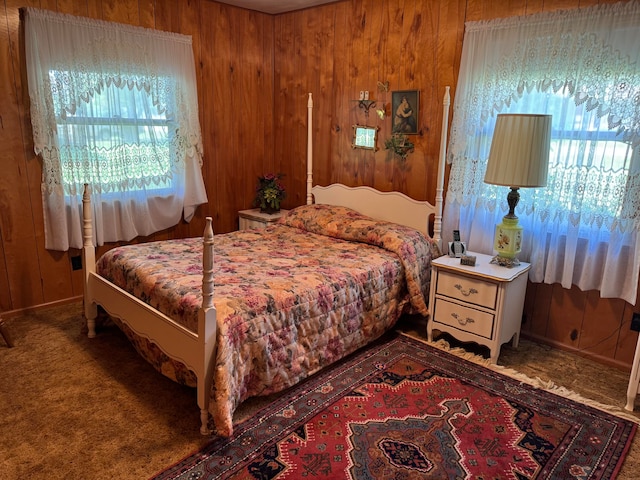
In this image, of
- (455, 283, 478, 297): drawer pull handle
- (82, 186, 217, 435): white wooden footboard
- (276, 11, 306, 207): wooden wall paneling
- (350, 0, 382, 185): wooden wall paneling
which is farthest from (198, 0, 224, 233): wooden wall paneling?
(455, 283, 478, 297): drawer pull handle

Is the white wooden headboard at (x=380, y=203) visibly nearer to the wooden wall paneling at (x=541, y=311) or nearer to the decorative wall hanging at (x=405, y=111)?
the decorative wall hanging at (x=405, y=111)

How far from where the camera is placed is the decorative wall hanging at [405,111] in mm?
3584

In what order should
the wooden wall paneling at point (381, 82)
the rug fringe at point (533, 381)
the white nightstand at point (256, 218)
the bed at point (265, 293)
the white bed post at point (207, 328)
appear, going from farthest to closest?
the white nightstand at point (256, 218), the wooden wall paneling at point (381, 82), the rug fringe at point (533, 381), the bed at point (265, 293), the white bed post at point (207, 328)

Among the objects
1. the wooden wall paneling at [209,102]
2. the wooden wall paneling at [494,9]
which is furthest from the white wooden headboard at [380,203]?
the wooden wall paneling at [494,9]

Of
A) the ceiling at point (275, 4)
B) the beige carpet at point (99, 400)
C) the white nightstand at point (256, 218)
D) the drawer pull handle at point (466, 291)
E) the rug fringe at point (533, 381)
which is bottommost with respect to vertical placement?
the beige carpet at point (99, 400)

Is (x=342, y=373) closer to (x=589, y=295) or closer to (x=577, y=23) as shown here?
(x=589, y=295)

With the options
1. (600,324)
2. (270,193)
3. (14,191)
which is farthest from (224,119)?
(600,324)

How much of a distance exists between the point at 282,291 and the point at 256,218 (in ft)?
6.53

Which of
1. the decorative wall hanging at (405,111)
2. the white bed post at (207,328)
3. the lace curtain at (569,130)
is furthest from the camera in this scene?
the decorative wall hanging at (405,111)

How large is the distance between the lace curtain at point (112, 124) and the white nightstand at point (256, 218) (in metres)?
0.53

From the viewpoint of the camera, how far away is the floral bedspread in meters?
2.24

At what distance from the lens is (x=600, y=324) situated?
Answer: 297 cm

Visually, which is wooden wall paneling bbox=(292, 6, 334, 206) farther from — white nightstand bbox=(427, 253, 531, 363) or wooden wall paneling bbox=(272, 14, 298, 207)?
white nightstand bbox=(427, 253, 531, 363)

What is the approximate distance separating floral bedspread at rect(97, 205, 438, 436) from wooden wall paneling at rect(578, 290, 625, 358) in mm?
1019
